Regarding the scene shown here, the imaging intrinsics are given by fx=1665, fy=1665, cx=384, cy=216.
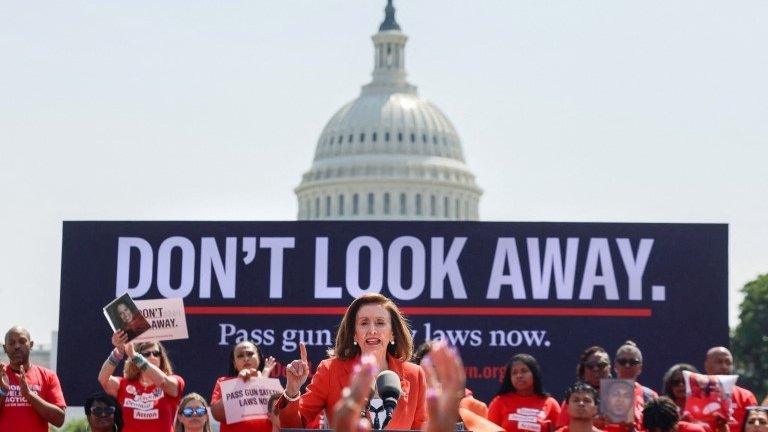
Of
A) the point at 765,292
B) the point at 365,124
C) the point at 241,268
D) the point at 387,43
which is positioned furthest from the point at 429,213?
the point at 241,268

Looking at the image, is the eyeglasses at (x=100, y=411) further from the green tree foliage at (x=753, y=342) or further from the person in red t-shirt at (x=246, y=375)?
the green tree foliage at (x=753, y=342)

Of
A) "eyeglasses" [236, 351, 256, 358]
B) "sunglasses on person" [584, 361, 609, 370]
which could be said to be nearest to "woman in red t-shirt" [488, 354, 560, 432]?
"sunglasses on person" [584, 361, 609, 370]

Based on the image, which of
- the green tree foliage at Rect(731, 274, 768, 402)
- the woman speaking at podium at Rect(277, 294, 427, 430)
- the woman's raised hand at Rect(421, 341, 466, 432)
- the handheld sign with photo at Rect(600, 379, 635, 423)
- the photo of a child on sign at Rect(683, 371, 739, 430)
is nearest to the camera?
the woman's raised hand at Rect(421, 341, 466, 432)

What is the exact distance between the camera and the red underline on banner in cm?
1627

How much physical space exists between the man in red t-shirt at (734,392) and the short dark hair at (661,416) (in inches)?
55.3

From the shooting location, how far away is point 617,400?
1128 cm

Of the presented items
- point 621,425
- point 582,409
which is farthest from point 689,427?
point 582,409

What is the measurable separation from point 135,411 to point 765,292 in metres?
78.3

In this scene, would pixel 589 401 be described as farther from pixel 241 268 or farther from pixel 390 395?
pixel 241 268

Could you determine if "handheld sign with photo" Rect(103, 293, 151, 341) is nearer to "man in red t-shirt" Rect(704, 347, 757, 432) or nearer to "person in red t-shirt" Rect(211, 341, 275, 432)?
"person in red t-shirt" Rect(211, 341, 275, 432)

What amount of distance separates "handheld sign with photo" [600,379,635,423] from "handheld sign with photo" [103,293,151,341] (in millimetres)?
4537

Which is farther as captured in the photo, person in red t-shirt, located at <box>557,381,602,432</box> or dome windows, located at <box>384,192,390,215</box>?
dome windows, located at <box>384,192,390,215</box>

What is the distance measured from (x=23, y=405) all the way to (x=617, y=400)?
477cm

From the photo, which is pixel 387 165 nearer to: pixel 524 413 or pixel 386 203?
pixel 386 203
